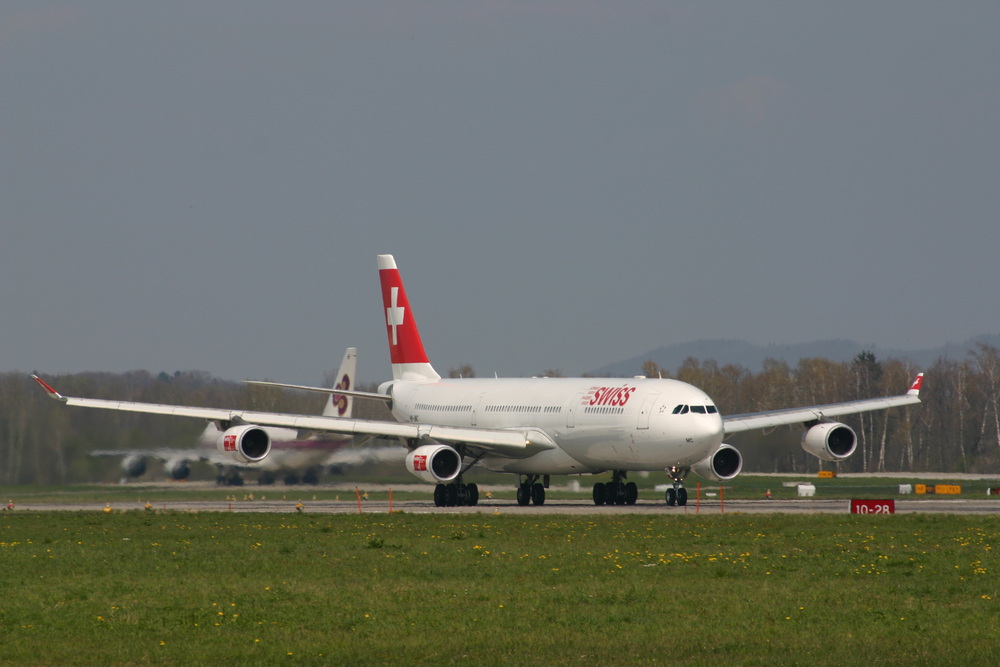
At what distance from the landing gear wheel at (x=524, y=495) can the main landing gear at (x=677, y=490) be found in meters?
6.20

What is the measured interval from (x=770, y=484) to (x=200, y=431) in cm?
2883

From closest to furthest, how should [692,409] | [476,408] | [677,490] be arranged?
[692,409], [677,490], [476,408]

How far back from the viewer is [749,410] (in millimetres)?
95375

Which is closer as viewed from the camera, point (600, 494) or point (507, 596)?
point (507, 596)

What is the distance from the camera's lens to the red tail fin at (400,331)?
5719cm

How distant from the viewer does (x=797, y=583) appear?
69.5ft

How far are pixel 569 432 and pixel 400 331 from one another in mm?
14873

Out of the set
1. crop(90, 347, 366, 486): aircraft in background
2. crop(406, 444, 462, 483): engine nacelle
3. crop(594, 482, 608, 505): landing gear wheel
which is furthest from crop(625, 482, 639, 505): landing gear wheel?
crop(90, 347, 366, 486): aircraft in background

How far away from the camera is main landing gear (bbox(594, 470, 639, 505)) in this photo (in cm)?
4622

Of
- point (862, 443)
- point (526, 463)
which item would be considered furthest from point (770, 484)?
point (862, 443)

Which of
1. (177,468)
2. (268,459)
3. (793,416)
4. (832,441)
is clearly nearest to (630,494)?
(793,416)

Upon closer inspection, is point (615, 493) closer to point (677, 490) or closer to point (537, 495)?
point (537, 495)

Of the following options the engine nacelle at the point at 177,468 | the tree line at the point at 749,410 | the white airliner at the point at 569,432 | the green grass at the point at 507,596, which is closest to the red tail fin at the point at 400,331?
the tree line at the point at 749,410

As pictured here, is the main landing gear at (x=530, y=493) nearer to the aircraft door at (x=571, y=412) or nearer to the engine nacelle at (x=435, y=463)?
the engine nacelle at (x=435, y=463)
